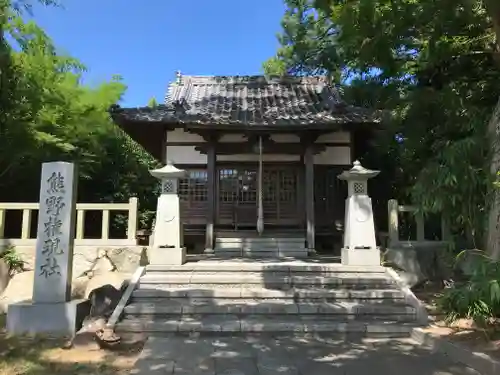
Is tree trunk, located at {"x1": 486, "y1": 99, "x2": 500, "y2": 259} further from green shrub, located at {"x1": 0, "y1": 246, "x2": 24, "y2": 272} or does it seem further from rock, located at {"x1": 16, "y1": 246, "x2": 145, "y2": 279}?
green shrub, located at {"x1": 0, "y1": 246, "x2": 24, "y2": 272}

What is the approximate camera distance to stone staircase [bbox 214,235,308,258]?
1150 cm

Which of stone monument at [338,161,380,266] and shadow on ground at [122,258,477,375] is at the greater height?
stone monument at [338,161,380,266]

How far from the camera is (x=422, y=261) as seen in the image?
9.63 m

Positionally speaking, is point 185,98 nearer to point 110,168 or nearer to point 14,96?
point 110,168

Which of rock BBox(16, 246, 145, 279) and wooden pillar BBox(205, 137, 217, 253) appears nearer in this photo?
rock BBox(16, 246, 145, 279)

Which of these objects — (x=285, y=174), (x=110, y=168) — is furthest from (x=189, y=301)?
(x=110, y=168)

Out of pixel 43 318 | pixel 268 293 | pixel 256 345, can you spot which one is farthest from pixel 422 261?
pixel 43 318

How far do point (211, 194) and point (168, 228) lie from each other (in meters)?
2.79

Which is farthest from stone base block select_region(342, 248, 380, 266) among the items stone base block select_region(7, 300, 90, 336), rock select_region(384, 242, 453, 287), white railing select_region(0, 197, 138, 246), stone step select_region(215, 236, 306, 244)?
stone base block select_region(7, 300, 90, 336)

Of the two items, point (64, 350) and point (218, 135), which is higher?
point (218, 135)

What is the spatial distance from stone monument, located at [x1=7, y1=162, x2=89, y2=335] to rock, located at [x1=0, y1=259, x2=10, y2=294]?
3.23 metres

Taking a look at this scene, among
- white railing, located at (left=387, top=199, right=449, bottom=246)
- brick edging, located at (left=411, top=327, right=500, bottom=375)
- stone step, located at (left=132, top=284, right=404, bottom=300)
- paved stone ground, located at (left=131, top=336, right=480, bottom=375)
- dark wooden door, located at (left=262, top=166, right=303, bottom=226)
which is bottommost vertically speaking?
paved stone ground, located at (left=131, top=336, right=480, bottom=375)

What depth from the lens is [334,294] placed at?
7945mm

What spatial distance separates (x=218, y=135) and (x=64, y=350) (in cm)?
765
